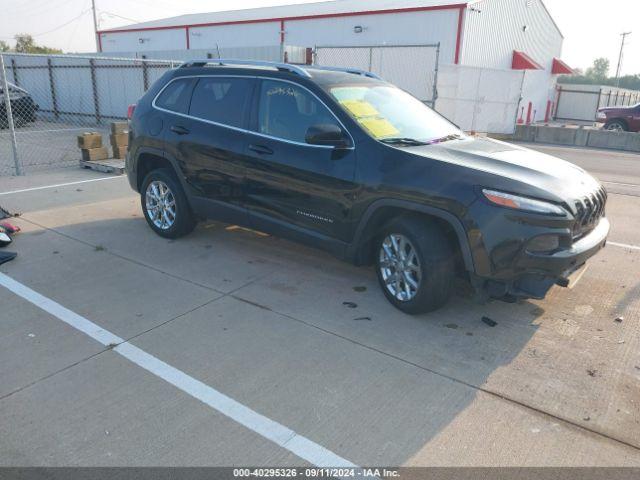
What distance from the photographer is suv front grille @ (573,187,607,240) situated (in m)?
3.83

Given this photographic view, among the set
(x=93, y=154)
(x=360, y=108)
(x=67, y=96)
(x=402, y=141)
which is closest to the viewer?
(x=402, y=141)

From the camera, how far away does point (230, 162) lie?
5148mm

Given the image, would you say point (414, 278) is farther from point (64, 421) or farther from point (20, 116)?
point (20, 116)

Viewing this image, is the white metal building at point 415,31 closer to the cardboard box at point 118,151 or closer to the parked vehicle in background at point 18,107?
the parked vehicle in background at point 18,107

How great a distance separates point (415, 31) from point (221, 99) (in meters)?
18.5

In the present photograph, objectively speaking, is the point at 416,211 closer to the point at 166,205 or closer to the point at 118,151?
the point at 166,205

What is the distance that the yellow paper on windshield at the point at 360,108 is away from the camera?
4520 mm

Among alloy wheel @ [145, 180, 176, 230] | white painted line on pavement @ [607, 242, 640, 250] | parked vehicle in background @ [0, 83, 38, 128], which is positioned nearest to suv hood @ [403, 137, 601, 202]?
white painted line on pavement @ [607, 242, 640, 250]

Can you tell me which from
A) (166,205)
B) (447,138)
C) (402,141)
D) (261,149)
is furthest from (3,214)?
(447,138)

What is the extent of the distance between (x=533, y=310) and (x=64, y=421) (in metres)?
3.59

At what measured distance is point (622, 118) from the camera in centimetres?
1977

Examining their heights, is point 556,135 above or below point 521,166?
below

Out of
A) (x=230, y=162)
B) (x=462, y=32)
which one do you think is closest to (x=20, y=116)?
(x=230, y=162)

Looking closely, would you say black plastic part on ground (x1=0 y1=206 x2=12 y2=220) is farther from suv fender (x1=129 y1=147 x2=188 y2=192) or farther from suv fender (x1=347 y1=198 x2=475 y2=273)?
suv fender (x1=347 y1=198 x2=475 y2=273)
